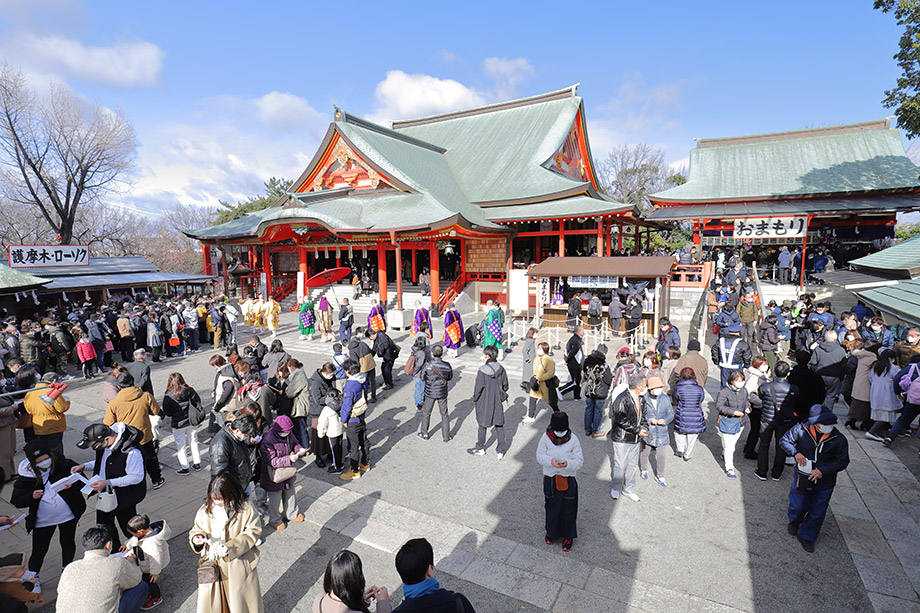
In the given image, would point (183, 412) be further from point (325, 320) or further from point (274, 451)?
point (325, 320)

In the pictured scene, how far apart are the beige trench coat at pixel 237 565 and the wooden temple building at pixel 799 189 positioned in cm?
2092

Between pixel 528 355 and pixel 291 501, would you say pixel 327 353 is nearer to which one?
pixel 528 355

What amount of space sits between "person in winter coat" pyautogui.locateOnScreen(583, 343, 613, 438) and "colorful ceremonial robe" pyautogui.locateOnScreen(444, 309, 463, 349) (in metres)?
5.40

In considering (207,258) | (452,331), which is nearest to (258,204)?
(207,258)

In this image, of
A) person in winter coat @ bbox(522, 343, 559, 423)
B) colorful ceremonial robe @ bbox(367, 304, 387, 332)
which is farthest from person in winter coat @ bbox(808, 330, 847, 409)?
colorful ceremonial robe @ bbox(367, 304, 387, 332)

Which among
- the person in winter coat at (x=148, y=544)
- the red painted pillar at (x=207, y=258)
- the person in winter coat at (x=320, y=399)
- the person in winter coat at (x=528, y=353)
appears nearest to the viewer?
the person in winter coat at (x=148, y=544)

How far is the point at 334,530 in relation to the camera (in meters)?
5.32

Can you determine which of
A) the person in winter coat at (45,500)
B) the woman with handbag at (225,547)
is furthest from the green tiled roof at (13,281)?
the woman with handbag at (225,547)

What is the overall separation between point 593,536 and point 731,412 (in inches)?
108

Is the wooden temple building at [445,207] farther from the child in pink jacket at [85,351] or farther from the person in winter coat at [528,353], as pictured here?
the child in pink jacket at [85,351]

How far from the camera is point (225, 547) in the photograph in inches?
133

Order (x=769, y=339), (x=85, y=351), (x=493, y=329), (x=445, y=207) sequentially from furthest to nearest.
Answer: (x=445, y=207) < (x=493, y=329) < (x=85, y=351) < (x=769, y=339)

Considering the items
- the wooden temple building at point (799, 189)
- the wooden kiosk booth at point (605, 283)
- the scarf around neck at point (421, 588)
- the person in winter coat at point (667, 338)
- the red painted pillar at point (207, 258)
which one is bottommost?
the scarf around neck at point (421, 588)

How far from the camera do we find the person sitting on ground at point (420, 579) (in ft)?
8.39
